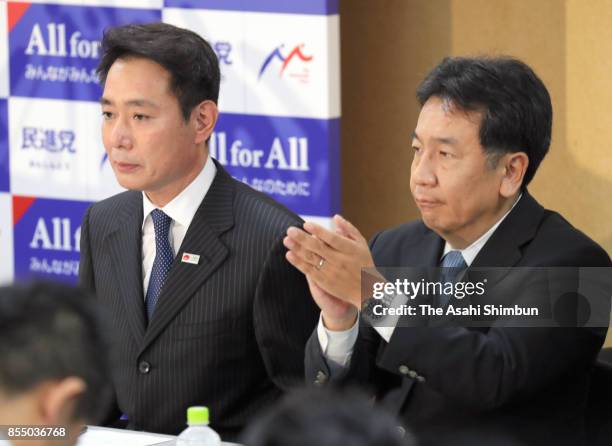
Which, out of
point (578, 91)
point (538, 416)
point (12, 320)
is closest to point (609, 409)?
point (538, 416)

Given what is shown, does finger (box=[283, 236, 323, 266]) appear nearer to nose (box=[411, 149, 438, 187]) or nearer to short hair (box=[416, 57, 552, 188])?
nose (box=[411, 149, 438, 187])

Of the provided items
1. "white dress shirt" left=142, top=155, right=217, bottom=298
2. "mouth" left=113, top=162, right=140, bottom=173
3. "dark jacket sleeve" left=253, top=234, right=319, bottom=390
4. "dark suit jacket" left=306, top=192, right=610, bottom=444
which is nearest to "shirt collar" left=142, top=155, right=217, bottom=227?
"white dress shirt" left=142, top=155, right=217, bottom=298

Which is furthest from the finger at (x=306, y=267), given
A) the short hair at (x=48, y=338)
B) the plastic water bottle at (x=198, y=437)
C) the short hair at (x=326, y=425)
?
the short hair at (x=326, y=425)

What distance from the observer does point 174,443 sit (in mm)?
2217

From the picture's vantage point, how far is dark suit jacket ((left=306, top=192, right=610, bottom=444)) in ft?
7.30

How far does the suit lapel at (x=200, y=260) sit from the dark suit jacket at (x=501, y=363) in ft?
1.21

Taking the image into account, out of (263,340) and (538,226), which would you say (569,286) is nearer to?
(538,226)

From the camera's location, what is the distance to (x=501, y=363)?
2.22 metres

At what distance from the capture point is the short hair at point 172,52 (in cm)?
268

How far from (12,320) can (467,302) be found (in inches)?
59.6

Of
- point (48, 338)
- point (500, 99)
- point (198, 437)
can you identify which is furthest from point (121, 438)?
point (48, 338)

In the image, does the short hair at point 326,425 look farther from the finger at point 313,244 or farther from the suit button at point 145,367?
the suit button at point 145,367

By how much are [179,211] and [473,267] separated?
2.37 ft

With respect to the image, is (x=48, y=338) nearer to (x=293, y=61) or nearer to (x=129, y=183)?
(x=129, y=183)
